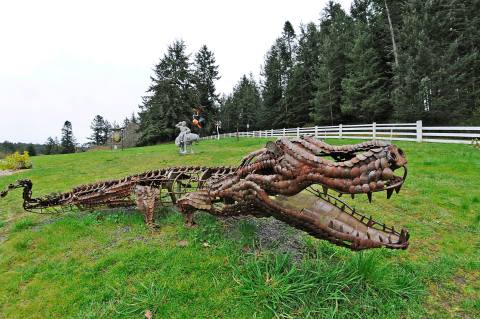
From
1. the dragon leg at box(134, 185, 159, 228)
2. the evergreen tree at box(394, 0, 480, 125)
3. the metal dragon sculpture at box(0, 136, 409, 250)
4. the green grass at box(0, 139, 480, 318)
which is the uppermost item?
the evergreen tree at box(394, 0, 480, 125)

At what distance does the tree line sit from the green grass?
1749cm

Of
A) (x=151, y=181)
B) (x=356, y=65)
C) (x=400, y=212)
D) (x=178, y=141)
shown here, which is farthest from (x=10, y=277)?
(x=356, y=65)

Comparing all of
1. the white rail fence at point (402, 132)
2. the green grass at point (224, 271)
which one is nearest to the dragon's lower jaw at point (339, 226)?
the green grass at point (224, 271)

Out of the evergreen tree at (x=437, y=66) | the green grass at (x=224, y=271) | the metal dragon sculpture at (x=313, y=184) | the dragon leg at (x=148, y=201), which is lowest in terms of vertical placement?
the green grass at (x=224, y=271)

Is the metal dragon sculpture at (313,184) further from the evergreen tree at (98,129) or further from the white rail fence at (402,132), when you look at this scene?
the evergreen tree at (98,129)

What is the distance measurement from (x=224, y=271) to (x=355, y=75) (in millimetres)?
28100

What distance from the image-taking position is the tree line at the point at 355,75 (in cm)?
1966

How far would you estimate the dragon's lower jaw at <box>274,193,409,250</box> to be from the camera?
8.23ft

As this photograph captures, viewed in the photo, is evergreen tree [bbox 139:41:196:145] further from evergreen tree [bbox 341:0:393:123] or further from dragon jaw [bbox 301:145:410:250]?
dragon jaw [bbox 301:145:410:250]

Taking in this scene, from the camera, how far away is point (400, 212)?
573cm

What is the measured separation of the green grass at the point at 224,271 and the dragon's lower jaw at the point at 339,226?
77 cm

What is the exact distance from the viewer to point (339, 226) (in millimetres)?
2707

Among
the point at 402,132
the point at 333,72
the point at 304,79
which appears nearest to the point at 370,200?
the point at 402,132

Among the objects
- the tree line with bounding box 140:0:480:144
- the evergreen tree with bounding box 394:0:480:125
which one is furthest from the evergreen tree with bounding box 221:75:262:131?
the evergreen tree with bounding box 394:0:480:125
